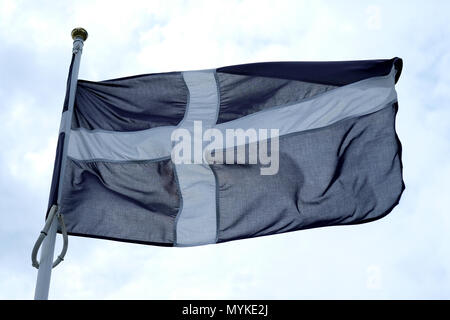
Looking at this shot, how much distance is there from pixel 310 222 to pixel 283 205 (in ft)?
1.26

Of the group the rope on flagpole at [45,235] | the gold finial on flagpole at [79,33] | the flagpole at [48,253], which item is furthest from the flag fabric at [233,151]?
the gold finial on flagpole at [79,33]

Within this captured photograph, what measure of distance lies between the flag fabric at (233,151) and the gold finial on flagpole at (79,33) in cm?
67

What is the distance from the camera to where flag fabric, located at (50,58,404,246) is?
9344mm

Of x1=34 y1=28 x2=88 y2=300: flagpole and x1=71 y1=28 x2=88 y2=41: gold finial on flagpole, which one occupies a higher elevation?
x1=71 y1=28 x2=88 y2=41: gold finial on flagpole

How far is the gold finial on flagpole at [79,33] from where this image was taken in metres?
10.0

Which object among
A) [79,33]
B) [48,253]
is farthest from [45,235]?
[79,33]

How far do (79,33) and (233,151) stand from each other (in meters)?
2.37

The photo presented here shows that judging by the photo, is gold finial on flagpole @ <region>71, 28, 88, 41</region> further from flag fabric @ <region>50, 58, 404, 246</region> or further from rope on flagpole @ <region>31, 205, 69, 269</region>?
rope on flagpole @ <region>31, 205, 69, 269</region>

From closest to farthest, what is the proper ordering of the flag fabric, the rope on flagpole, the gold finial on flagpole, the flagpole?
the flagpole, the rope on flagpole, the flag fabric, the gold finial on flagpole

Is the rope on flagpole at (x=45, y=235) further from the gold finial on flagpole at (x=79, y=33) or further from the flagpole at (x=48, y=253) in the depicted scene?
the gold finial on flagpole at (x=79, y=33)

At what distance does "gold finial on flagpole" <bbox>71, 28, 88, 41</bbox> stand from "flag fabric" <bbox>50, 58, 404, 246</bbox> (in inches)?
26.4

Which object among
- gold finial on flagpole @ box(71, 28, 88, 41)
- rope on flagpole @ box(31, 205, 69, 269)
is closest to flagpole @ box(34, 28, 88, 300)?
rope on flagpole @ box(31, 205, 69, 269)

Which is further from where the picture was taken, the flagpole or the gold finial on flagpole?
the gold finial on flagpole
